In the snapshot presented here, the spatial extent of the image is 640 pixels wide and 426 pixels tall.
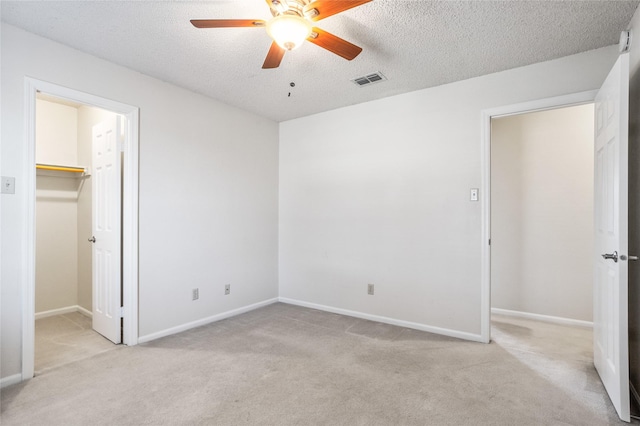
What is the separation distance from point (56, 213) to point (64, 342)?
68.5 inches

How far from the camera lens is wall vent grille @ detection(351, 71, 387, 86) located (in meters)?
3.10

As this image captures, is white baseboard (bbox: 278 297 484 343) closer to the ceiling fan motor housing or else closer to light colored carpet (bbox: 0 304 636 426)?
light colored carpet (bbox: 0 304 636 426)

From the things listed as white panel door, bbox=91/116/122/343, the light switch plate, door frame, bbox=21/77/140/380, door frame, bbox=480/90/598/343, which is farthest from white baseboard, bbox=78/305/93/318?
door frame, bbox=480/90/598/343

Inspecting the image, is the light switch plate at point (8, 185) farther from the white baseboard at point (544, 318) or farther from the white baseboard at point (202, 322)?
the white baseboard at point (544, 318)

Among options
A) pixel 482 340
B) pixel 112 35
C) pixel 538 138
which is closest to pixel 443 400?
pixel 482 340

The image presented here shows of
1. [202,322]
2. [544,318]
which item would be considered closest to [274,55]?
[202,322]

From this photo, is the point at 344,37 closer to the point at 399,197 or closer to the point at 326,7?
the point at 326,7

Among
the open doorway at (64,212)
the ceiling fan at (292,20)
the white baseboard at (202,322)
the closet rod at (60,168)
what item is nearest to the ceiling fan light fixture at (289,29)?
the ceiling fan at (292,20)

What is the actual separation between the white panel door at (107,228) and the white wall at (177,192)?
229 mm

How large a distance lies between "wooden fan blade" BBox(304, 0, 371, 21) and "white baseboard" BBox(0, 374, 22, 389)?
3163 millimetres

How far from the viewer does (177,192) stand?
335cm

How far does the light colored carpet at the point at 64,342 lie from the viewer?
8.73 ft

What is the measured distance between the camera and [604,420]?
1876 mm

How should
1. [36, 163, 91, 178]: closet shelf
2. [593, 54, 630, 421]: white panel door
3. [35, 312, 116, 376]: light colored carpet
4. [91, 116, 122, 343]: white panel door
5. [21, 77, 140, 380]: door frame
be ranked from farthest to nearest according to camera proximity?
[36, 163, 91, 178]: closet shelf → [91, 116, 122, 343]: white panel door → [35, 312, 116, 376]: light colored carpet → [21, 77, 140, 380]: door frame → [593, 54, 630, 421]: white panel door
